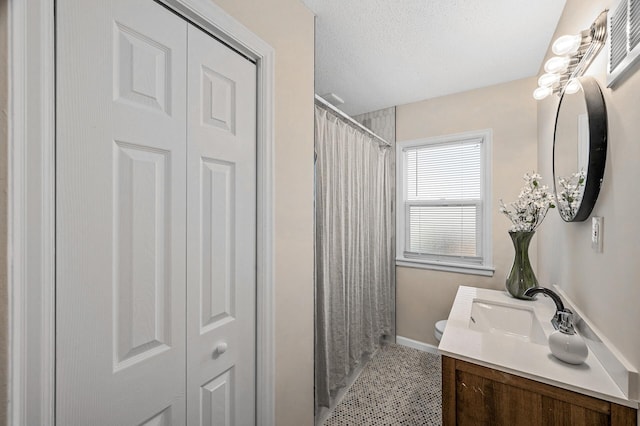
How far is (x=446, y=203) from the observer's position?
106 inches

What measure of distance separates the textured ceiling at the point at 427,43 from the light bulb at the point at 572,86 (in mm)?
535

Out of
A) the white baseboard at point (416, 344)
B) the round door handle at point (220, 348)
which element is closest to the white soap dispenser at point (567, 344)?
the round door handle at point (220, 348)

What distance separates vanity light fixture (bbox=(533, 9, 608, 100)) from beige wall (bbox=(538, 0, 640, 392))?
5cm

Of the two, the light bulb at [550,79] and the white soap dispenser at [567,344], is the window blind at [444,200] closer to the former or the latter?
the light bulb at [550,79]

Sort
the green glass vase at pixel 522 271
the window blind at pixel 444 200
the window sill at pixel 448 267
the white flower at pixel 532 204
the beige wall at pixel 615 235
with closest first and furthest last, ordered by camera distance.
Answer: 1. the beige wall at pixel 615 235
2. the white flower at pixel 532 204
3. the green glass vase at pixel 522 271
4. the window sill at pixel 448 267
5. the window blind at pixel 444 200

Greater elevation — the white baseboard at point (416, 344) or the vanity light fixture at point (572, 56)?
the vanity light fixture at point (572, 56)

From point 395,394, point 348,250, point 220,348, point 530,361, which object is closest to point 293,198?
point 220,348

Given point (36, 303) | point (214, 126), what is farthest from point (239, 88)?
point (36, 303)

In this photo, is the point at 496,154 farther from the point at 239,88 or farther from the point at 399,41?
the point at 239,88

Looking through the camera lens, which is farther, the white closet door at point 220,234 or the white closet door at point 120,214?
the white closet door at point 220,234

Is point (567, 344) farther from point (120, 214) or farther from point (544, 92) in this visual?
point (120, 214)

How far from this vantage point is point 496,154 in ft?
7.91

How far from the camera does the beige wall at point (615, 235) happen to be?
82 cm

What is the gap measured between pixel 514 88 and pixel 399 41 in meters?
1.22
